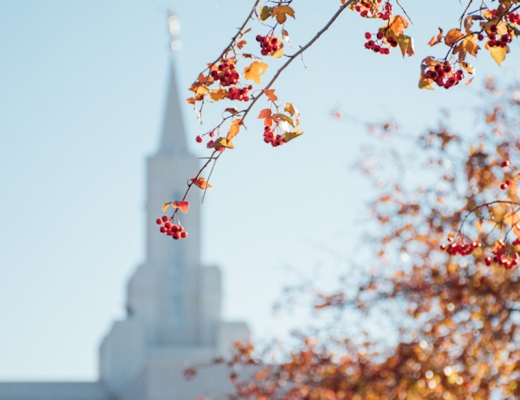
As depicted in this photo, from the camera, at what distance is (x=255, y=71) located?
14.8 ft

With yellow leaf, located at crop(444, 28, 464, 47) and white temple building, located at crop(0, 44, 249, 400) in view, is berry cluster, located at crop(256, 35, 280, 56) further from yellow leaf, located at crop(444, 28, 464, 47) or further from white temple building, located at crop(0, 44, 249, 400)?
white temple building, located at crop(0, 44, 249, 400)

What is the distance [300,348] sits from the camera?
13531 mm

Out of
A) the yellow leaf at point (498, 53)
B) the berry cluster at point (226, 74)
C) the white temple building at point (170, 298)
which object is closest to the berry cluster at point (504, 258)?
the yellow leaf at point (498, 53)

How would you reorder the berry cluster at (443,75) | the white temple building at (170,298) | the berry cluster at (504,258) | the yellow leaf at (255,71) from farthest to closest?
the white temple building at (170,298)
the berry cluster at (504,258)
the yellow leaf at (255,71)
the berry cluster at (443,75)

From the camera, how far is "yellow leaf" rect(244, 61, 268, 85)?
450 cm

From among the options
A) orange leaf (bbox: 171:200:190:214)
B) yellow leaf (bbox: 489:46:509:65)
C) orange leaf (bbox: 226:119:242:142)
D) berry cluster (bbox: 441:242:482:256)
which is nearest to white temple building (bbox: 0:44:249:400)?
berry cluster (bbox: 441:242:482:256)

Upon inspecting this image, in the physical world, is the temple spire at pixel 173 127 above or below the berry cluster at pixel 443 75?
above

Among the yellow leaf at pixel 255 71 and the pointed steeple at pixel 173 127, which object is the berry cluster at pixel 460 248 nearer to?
the yellow leaf at pixel 255 71

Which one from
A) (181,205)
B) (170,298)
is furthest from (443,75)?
(170,298)

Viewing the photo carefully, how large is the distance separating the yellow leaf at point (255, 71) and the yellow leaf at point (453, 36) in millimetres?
731

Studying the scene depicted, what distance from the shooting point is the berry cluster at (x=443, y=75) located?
4.08 m

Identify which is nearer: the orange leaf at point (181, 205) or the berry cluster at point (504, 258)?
the orange leaf at point (181, 205)

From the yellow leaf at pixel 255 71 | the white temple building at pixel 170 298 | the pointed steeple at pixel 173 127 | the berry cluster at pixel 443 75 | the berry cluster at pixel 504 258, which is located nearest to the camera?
the berry cluster at pixel 443 75

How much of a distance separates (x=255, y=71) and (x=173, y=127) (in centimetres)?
3307
